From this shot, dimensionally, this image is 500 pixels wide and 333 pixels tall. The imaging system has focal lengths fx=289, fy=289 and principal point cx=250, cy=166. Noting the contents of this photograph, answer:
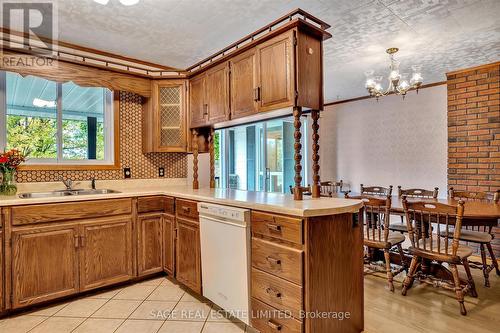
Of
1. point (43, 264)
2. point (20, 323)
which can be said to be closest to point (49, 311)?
point (20, 323)

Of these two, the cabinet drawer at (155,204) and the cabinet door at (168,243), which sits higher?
the cabinet drawer at (155,204)

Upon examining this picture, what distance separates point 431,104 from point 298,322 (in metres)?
4.29

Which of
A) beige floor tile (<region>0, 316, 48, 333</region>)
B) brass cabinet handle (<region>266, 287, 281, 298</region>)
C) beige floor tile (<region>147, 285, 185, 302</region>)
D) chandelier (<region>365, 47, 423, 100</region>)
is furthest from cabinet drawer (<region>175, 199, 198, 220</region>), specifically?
chandelier (<region>365, 47, 423, 100</region>)

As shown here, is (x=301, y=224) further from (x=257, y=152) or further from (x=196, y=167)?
(x=257, y=152)

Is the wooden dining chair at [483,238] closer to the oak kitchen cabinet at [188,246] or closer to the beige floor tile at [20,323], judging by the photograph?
the oak kitchen cabinet at [188,246]

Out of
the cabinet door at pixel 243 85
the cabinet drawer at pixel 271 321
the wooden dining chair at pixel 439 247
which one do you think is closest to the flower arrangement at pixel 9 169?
the cabinet door at pixel 243 85

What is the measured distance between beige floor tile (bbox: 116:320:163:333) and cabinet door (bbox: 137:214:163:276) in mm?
703

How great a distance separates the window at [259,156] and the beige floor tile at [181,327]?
376 cm

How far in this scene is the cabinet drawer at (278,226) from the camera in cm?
165

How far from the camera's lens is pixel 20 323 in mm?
2168

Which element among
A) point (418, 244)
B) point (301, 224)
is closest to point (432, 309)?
point (418, 244)

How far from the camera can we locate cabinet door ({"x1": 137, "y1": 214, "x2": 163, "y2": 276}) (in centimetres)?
283

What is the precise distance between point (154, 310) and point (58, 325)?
67 cm

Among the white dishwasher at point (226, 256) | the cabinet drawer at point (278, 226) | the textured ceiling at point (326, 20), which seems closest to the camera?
the cabinet drawer at point (278, 226)
